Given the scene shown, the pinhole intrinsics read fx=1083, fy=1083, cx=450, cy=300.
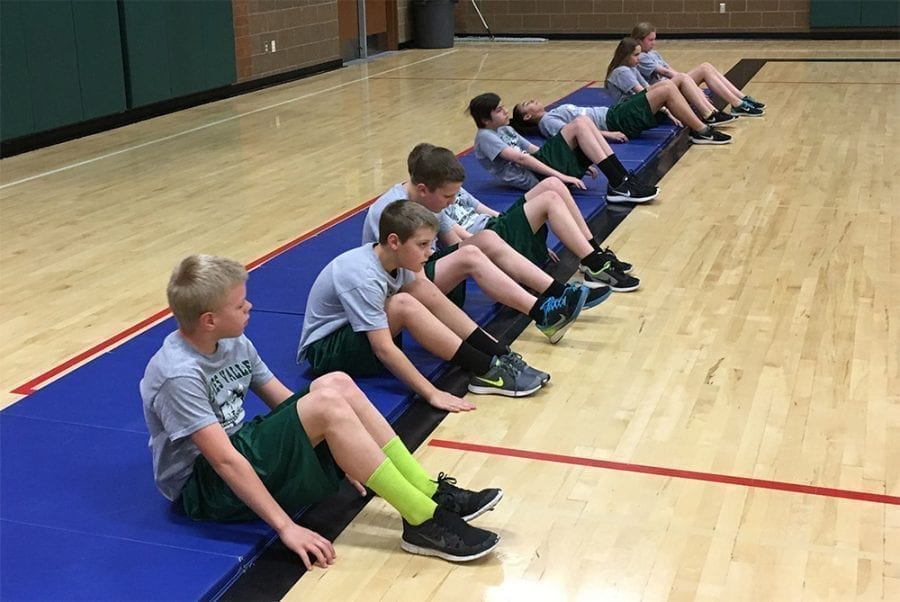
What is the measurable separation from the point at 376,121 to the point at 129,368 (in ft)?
19.0

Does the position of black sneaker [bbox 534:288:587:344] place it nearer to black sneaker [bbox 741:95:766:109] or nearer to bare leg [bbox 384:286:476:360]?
bare leg [bbox 384:286:476:360]

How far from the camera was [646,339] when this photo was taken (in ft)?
15.0

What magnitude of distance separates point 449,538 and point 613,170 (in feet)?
12.8

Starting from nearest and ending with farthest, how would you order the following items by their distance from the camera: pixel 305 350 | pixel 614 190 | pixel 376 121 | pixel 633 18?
pixel 305 350 < pixel 614 190 < pixel 376 121 < pixel 633 18

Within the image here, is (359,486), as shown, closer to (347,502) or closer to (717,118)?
(347,502)

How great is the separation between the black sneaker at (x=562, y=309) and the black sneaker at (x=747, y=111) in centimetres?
550

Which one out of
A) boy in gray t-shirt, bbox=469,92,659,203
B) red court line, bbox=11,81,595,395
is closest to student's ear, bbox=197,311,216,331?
red court line, bbox=11,81,595,395

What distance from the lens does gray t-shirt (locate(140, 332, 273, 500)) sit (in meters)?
2.84

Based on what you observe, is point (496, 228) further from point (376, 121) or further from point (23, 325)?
point (376, 121)

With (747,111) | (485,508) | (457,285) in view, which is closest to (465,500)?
(485,508)

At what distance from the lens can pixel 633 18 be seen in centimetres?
1534

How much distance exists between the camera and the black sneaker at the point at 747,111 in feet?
30.5

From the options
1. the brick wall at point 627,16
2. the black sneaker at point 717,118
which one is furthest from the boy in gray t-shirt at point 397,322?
the brick wall at point 627,16

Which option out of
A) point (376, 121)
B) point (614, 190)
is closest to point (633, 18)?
point (376, 121)
